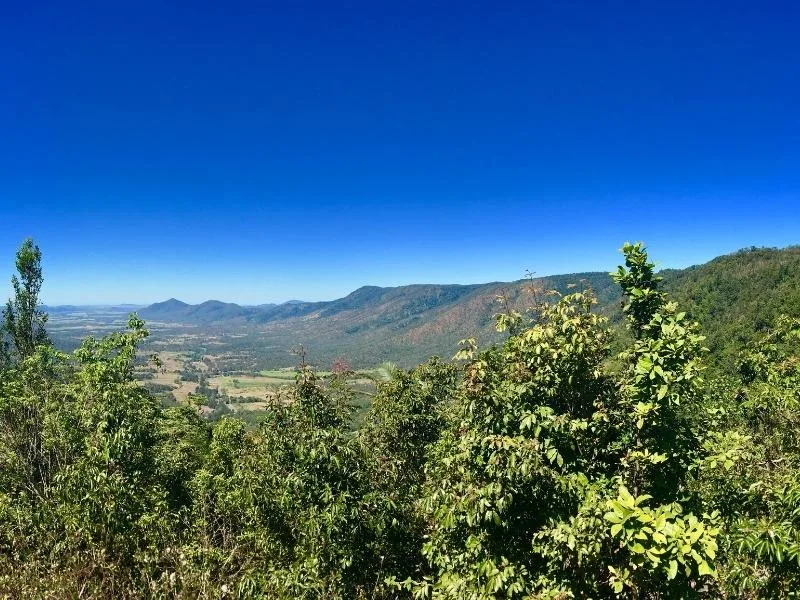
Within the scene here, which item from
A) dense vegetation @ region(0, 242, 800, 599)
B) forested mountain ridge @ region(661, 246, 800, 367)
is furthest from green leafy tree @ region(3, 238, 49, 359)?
forested mountain ridge @ region(661, 246, 800, 367)

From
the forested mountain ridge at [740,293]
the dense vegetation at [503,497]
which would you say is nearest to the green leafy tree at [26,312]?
the dense vegetation at [503,497]

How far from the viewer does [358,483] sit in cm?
850

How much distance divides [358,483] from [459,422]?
2.39 metres

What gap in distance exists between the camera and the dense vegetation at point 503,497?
229 inches

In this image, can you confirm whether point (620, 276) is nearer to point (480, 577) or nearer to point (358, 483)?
point (480, 577)

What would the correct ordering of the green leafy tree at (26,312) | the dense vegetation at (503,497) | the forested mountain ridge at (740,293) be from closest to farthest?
1. the dense vegetation at (503,497)
2. the green leafy tree at (26,312)
3. the forested mountain ridge at (740,293)

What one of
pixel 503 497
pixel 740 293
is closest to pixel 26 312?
pixel 503 497

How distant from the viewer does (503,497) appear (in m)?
6.10

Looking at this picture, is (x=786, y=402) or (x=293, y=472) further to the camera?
(x=786, y=402)

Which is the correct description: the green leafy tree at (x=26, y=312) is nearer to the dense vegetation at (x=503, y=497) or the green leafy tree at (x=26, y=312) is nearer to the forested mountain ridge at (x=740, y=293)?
the dense vegetation at (x=503, y=497)

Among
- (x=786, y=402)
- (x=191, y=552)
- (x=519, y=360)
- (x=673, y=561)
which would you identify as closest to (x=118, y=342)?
(x=191, y=552)

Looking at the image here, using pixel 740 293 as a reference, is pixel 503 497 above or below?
below

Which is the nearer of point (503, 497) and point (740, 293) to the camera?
point (503, 497)

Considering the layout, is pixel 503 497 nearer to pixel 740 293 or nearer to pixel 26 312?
pixel 26 312
